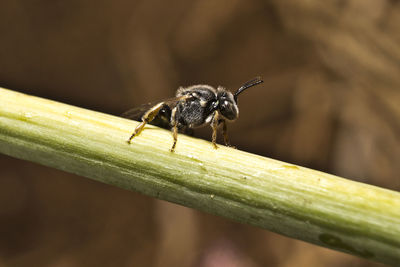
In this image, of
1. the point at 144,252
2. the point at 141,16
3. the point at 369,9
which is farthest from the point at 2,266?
the point at 369,9

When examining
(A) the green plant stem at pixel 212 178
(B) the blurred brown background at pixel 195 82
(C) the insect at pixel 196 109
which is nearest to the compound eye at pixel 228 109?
(C) the insect at pixel 196 109

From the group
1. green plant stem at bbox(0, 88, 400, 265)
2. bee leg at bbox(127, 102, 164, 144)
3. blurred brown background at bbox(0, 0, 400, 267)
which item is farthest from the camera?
blurred brown background at bbox(0, 0, 400, 267)

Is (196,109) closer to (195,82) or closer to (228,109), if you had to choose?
(228,109)

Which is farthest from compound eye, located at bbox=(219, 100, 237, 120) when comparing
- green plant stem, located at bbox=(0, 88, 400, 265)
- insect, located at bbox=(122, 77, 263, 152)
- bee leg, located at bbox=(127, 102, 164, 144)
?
green plant stem, located at bbox=(0, 88, 400, 265)

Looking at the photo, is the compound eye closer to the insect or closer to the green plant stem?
the insect

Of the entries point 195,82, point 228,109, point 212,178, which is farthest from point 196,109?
point 195,82

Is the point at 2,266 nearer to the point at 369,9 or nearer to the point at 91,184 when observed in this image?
the point at 91,184
